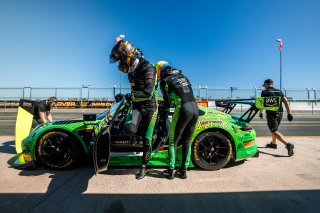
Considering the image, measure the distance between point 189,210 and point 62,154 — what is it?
237cm

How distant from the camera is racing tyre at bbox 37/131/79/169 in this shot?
3627 millimetres

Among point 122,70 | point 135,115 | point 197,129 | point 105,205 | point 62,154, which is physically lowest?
point 105,205

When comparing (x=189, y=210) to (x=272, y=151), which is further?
(x=272, y=151)

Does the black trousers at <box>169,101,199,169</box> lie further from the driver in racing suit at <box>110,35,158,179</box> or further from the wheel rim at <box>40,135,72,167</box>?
the wheel rim at <box>40,135,72,167</box>

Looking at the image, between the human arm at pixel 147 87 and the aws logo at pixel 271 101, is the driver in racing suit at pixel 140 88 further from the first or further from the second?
the aws logo at pixel 271 101

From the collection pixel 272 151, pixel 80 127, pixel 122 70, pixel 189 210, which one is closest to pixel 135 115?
pixel 122 70

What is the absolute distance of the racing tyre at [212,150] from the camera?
3664 millimetres

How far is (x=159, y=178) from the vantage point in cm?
331

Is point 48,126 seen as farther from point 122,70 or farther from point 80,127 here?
point 122,70

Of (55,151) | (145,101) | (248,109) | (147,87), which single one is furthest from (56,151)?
(248,109)

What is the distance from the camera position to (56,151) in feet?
11.9

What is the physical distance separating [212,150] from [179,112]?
3.22 ft

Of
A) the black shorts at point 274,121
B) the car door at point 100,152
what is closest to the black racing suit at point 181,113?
the car door at point 100,152

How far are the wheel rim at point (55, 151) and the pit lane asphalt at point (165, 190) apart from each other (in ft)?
0.59
